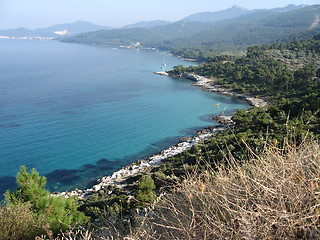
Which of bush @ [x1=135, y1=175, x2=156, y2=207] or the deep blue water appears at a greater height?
bush @ [x1=135, y1=175, x2=156, y2=207]

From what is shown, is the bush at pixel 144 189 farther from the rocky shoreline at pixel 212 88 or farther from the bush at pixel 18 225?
the rocky shoreline at pixel 212 88

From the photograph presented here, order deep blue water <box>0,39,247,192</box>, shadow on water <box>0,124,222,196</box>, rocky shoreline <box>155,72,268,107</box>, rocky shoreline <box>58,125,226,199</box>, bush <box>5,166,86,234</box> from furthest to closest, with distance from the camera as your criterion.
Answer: rocky shoreline <box>155,72,268,107</box> → deep blue water <box>0,39,247,192</box> → shadow on water <box>0,124,222,196</box> → rocky shoreline <box>58,125,226,199</box> → bush <box>5,166,86,234</box>

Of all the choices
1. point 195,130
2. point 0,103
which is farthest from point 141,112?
point 0,103

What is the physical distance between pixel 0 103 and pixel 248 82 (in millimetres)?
32169

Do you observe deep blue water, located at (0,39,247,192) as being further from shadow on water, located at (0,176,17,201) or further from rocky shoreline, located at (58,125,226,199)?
rocky shoreline, located at (58,125,226,199)

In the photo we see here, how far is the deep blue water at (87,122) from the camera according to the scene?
632 inches

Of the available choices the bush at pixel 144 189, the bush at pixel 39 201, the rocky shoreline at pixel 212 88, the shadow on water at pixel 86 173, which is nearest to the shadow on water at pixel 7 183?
the shadow on water at pixel 86 173

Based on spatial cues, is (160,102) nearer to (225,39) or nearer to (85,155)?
(85,155)

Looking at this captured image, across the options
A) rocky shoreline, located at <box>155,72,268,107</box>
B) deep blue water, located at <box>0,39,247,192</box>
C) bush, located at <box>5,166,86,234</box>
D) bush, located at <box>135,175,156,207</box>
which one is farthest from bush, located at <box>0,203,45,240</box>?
rocky shoreline, located at <box>155,72,268,107</box>

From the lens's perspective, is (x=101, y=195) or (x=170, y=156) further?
(x=170, y=156)

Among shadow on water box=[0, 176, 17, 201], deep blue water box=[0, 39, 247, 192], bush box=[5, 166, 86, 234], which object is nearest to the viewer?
bush box=[5, 166, 86, 234]

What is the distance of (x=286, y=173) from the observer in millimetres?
3113

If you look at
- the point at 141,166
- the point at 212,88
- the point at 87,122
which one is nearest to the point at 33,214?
the point at 141,166

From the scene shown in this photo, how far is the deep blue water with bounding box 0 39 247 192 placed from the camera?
16047mm
